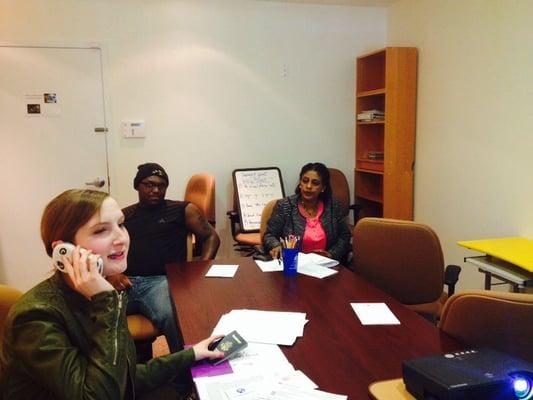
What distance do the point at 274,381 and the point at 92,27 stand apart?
11.7ft

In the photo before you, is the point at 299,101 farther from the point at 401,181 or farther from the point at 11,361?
the point at 11,361

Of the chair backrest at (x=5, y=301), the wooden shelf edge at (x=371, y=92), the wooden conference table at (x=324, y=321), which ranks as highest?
the wooden shelf edge at (x=371, y=92)

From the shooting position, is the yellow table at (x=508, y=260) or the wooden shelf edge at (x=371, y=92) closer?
the yellow table at (x=508, y=260)

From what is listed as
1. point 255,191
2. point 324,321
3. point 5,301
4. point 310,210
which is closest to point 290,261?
point 324,321

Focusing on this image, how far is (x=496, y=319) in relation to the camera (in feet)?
4.22

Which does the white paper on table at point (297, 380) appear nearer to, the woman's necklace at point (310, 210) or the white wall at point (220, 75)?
the woman's necklace at point (310, 210)

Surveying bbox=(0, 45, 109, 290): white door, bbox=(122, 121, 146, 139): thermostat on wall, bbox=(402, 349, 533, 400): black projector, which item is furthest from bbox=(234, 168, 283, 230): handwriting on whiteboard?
bbox=(402, 349, 533, 400): black projector

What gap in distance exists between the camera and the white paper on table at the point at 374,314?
1.61 m

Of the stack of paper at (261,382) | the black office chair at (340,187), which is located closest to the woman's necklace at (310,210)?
the black office chair at (340,187)

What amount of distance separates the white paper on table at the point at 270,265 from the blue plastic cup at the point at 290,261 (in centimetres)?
11

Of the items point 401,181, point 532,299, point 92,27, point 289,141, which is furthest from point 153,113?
point 532,299

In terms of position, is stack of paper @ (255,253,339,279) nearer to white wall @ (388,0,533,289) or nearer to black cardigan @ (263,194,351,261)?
black cardigan @ (263,194,351,261)

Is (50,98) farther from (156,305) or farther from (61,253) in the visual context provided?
(61,253)

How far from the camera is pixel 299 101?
14.5 feet
